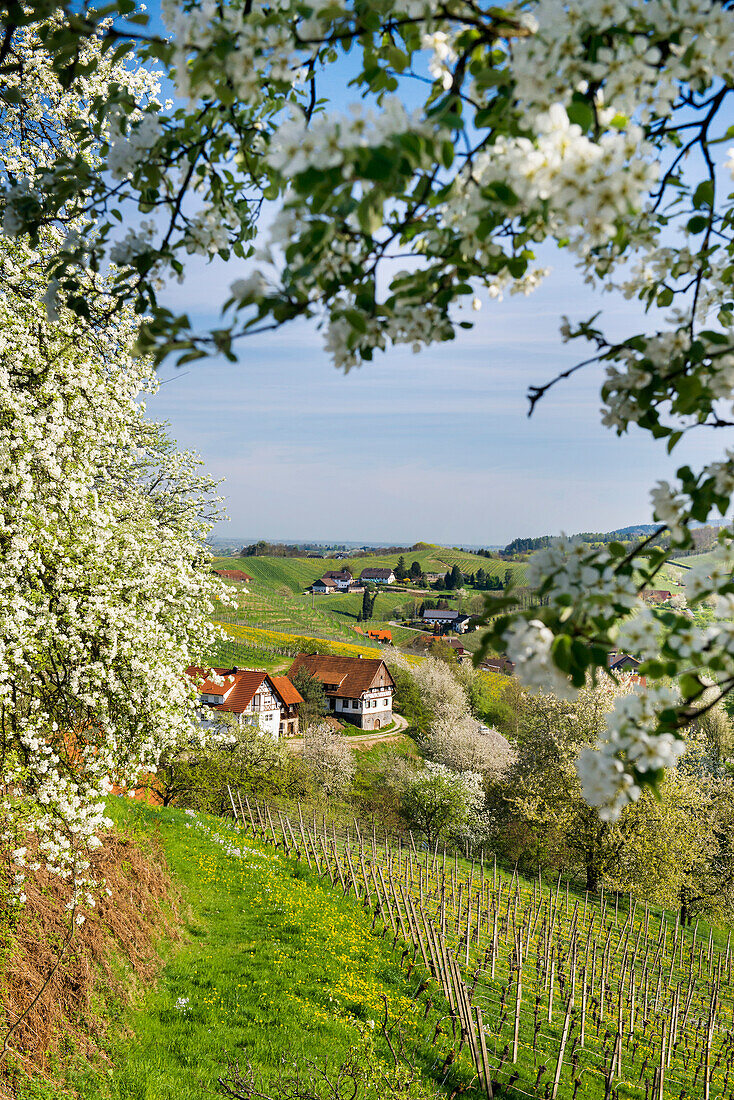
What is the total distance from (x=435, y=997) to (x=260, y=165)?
10726mm

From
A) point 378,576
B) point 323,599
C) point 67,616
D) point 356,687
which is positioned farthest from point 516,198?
point 378,576

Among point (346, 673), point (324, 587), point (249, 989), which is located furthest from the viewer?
point (324, 587)

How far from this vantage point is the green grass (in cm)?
637

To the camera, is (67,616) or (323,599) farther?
(323,599)

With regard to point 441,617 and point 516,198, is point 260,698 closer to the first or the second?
point 516,198

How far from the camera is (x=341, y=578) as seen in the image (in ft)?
456

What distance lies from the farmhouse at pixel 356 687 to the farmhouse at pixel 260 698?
17.0 feet

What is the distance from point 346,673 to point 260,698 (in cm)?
1406

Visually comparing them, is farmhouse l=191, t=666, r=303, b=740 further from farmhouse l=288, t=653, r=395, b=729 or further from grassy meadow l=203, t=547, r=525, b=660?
grassy meadow l=203, t=547, r=525, b=660

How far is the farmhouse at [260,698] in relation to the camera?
49031 mm

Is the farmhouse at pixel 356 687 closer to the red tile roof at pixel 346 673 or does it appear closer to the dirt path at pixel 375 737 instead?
the red tile roof at pixel 346 673

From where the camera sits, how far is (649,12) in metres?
1.46

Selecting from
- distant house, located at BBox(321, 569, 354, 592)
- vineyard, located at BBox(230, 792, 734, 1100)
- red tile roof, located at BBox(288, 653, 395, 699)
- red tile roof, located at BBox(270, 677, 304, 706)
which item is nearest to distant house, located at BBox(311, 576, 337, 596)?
distant house, located at BBox(321, 569, 354, 592)

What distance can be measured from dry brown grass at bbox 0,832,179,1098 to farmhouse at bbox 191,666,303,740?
123ft
